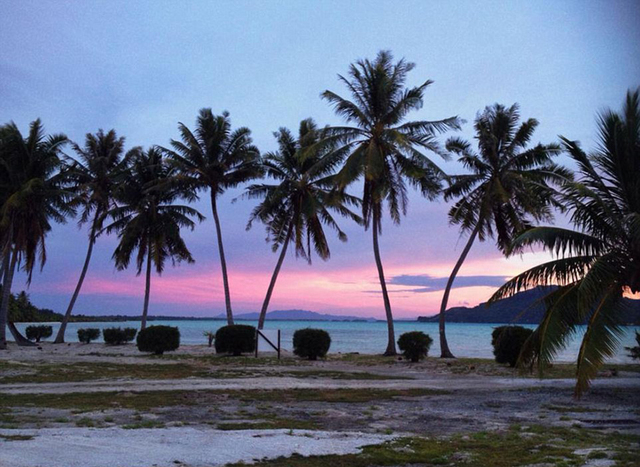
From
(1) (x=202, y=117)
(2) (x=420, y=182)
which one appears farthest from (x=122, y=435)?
(1) (x=202, y=117)

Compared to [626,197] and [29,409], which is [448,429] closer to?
[626,197]

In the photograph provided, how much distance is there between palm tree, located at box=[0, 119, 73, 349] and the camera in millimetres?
29609

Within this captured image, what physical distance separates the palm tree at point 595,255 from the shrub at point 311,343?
1515 cm

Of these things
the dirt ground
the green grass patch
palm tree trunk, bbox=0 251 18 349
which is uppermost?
palm tree trunk, bbox=0 251 18 349

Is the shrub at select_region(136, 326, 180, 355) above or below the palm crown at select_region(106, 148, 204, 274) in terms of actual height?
below

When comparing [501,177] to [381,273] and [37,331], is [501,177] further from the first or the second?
[37,331]

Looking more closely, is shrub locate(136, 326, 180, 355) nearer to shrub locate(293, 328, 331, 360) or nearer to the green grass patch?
shrub locate(293, 328, 331, 360)

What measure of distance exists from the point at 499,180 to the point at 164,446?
72.6 ft

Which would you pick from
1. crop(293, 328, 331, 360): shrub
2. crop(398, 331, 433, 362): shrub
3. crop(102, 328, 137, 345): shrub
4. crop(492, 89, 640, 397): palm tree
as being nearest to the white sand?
crop(492, 89, 640, 397): palm tree

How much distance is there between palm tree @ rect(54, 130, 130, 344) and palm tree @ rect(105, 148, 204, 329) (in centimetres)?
91

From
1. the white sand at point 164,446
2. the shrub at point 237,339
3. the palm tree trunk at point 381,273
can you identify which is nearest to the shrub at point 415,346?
the palm tree trunk at point 381,273

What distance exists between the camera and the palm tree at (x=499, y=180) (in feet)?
83.2

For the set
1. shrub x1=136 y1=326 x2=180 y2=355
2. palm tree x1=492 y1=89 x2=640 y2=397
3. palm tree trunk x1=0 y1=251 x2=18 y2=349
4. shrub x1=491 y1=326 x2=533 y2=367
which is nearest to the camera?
palm tree x1=492 y1=89 x2=640 y2=397

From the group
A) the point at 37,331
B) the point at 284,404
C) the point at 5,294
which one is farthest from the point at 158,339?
the point at 37,331
